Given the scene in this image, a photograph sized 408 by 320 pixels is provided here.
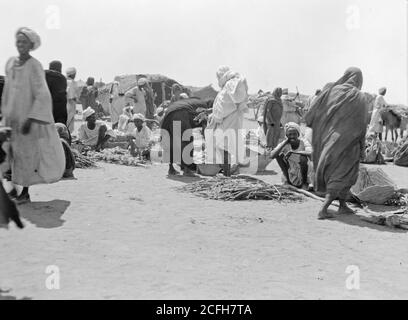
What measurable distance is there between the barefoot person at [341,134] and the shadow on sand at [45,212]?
305 cm

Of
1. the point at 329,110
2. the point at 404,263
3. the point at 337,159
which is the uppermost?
the point at 329,110

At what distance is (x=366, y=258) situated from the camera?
5062 millimetres

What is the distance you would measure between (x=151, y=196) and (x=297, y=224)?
229 centimetres

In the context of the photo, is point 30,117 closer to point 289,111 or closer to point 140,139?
point 140,139

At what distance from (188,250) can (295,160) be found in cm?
384

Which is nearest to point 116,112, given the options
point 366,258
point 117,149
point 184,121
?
point 117,149

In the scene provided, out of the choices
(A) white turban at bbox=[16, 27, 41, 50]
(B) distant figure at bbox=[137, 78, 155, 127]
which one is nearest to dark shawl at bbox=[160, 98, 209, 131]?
(A) white turban at bbox=[16, 27, 41, 50]

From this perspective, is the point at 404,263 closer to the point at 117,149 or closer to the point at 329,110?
the point at 329,110

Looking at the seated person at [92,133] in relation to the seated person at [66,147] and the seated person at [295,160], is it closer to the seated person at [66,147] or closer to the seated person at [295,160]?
the seated person at [66,147]

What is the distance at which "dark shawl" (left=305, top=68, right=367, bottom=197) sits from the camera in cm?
657

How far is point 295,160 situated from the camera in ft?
27.8

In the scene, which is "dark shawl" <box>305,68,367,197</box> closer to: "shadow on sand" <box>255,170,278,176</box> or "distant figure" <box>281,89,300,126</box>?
"shadow on sand" <box>255,170,278,176</box>

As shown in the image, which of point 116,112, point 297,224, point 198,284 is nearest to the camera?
point 198,284

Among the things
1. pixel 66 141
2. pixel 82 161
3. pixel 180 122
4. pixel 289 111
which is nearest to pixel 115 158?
pixel 82 161
